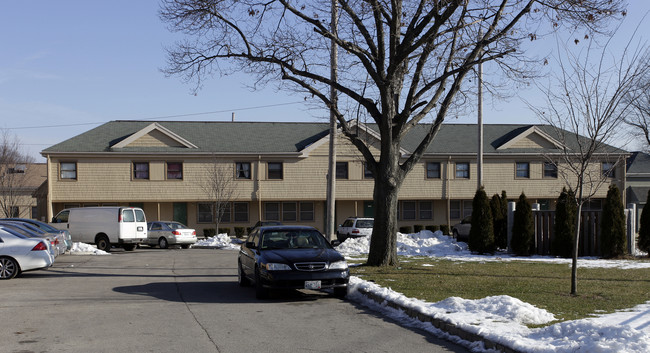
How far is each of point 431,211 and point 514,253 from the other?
75.1 feet

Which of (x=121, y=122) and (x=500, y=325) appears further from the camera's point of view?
(x=121, y=122)

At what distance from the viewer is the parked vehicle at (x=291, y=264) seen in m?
12.5

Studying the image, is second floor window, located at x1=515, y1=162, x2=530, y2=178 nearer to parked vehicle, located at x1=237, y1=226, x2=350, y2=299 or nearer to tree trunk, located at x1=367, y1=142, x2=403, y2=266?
tree trunk, located at x1=367, y1=142, x2=403, y2=266

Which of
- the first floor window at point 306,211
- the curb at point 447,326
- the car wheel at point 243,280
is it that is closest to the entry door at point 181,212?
the first floor window at point 306,211

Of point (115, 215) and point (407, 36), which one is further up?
point (407, 36)

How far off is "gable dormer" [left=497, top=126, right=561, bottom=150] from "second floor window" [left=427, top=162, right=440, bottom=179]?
448 centimetres

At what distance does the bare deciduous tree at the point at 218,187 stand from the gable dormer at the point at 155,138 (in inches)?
87.9

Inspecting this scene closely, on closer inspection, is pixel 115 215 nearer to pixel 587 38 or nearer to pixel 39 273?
pixel 39 273

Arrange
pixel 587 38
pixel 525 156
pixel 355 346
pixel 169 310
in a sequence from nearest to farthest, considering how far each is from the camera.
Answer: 1. pixel 355 346
2. pixel 169 310
3. pixel 587 38
4. pixel 525 156

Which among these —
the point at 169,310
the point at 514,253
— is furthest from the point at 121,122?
the point at 169,310

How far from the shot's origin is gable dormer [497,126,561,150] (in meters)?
44.8

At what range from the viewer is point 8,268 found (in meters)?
16.8

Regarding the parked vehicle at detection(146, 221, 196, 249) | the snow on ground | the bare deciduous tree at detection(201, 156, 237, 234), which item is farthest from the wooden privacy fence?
the bare deciduous tree at detection(201, 156, 237, 234)

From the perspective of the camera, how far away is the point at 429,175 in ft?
147
